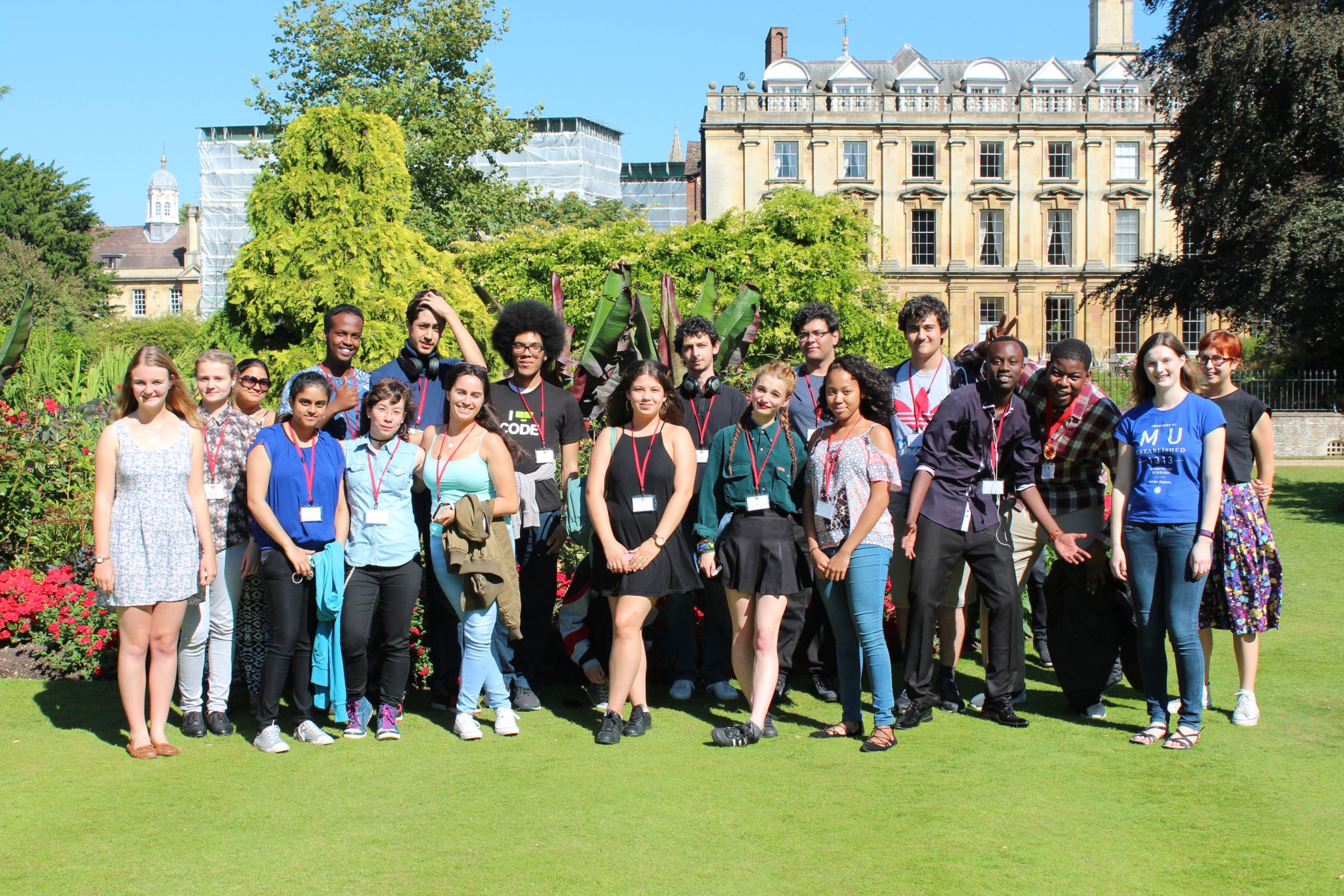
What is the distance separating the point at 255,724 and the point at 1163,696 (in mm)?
4550

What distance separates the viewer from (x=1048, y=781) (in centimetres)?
476

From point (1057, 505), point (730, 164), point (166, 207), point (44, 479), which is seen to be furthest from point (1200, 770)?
point (166, 207)

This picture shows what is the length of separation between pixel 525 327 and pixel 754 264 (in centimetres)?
1547

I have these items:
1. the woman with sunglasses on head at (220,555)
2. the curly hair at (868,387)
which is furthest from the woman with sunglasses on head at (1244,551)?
the woman with sunglasses on head at (220,555)

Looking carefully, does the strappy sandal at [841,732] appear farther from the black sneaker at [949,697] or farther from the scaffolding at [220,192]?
the scaffolding at [220,192]

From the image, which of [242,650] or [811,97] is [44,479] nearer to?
[242,650]

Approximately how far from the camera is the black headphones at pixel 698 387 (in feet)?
20.6

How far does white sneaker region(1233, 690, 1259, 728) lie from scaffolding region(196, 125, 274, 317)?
5588cm

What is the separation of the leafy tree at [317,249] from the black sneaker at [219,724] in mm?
6096

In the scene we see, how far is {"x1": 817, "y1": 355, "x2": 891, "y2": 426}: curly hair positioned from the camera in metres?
5.35

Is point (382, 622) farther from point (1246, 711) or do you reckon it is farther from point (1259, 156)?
point (1259, 156)

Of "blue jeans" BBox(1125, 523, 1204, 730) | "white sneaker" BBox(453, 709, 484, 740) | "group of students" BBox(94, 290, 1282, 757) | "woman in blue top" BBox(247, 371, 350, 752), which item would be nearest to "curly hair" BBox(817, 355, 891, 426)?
"group of students" BBox(94, 290, 1282, 757)

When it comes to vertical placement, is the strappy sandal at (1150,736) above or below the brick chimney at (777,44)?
below

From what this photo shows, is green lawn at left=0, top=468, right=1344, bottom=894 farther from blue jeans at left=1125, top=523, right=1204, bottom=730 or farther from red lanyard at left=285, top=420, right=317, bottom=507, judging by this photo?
red lanyard at left=285, top=420, right=317, bottom=507
